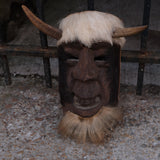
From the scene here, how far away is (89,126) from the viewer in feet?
4.92

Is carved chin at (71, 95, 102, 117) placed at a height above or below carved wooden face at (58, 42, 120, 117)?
below

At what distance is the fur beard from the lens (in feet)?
4.91

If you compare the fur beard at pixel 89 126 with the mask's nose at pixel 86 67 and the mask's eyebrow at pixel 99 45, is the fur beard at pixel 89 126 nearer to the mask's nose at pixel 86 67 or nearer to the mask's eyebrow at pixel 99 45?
the mask's nose at pixel 86 67

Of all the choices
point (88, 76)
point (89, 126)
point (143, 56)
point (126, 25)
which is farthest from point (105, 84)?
point (126, 25)

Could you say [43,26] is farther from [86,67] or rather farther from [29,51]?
[29,51]

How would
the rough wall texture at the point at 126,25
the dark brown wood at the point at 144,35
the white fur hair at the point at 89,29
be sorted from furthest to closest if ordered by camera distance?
1. the rough wall texture at the point at 126,25
2. the dark brown wood at the point at 144,35
3. the white fur hair at the point at 89,29

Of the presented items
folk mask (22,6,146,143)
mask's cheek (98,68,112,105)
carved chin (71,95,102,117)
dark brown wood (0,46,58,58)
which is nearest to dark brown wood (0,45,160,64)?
dark brown wood (0,46,58,58)

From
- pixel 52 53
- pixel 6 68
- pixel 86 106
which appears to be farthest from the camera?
pixel 6 68

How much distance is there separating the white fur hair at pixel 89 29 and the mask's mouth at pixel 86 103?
330 millimetres

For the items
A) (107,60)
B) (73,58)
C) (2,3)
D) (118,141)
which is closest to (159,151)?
(118,141)

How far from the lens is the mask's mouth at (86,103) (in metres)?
1.41

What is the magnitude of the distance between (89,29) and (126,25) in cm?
138

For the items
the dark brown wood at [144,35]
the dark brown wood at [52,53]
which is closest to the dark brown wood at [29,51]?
the dark brown wood at [52,53]

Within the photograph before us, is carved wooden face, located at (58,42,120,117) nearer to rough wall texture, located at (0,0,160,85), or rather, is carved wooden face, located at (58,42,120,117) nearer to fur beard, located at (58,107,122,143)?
fur beard, located at (58,107,122,143)
